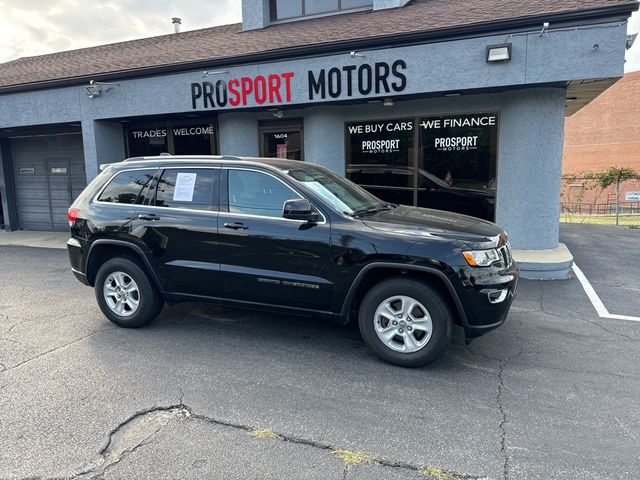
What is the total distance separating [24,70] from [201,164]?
12.6 m

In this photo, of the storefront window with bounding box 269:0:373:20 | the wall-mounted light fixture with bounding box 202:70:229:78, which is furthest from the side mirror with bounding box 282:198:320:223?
the storefront window with bounding box 269:0:373:20

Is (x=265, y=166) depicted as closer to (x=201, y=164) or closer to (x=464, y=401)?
(x=201, y=164)

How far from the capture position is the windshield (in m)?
4.66

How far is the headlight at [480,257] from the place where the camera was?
4027mm

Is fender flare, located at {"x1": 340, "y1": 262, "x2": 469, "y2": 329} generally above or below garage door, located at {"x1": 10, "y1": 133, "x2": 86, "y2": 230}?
below

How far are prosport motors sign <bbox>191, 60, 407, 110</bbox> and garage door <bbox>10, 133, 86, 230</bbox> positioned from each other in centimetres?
568

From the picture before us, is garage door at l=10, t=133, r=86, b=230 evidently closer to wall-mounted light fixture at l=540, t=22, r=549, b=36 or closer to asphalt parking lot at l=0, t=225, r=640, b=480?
asphalt parking lot at l=0, t=225, r=640, b=480

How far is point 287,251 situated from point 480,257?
178 centimetres

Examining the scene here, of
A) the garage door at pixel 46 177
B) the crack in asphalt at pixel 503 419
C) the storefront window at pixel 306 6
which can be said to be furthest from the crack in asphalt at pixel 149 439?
the garage door at pixel 46 177

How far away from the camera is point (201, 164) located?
5066mm

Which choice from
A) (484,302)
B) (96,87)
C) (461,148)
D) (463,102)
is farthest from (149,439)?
(96,87)

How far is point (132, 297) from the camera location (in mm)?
5301

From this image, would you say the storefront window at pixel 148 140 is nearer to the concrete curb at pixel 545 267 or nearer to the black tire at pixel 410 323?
the concrete curb at pixel 545 267

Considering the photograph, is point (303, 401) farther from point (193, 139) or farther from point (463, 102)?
point (193, 139)
